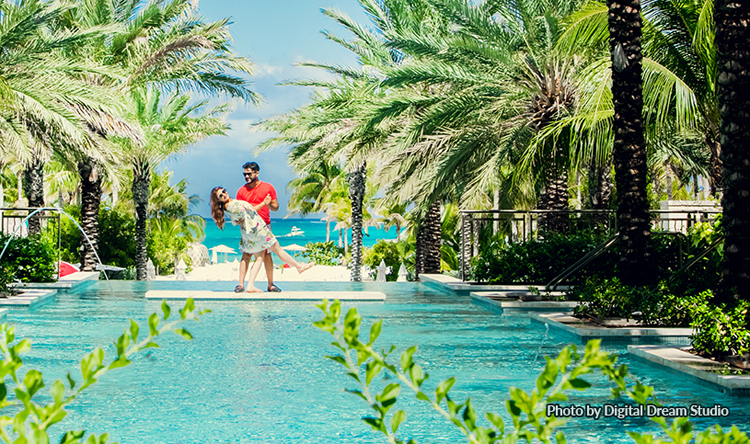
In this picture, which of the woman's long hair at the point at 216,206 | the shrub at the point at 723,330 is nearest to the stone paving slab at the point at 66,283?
the woman's long hair at the point at 216,206

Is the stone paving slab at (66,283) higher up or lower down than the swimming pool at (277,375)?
higher up

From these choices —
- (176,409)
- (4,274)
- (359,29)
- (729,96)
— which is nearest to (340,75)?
(359,29)

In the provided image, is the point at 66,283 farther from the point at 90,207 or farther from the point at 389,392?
the point at 389,392

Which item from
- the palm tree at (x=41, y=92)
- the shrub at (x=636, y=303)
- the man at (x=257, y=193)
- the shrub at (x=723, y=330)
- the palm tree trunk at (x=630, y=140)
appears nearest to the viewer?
the shrub at (x=723, y=330)

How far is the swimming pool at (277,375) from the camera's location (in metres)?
5.31

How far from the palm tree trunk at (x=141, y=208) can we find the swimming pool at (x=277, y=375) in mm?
14377

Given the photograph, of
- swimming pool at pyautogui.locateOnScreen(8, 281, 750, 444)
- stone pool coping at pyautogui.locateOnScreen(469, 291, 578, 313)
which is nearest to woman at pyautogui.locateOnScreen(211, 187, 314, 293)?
swimming pool at pyautogui.locateOnScreen(8, 281, 750, 444)

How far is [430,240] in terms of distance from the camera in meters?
24.6

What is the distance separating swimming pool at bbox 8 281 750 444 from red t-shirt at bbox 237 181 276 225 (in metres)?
1.84

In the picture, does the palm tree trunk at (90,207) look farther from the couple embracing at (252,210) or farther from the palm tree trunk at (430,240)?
the couple embracing at (252,210)

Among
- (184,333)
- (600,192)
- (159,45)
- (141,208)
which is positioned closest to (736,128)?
(184,333)

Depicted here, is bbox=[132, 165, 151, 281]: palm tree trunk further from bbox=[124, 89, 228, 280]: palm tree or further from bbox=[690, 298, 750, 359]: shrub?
bbox=[690, 298, 750, 359]: shrub

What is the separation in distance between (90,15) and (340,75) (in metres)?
7.30

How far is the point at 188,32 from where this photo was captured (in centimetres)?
2102
